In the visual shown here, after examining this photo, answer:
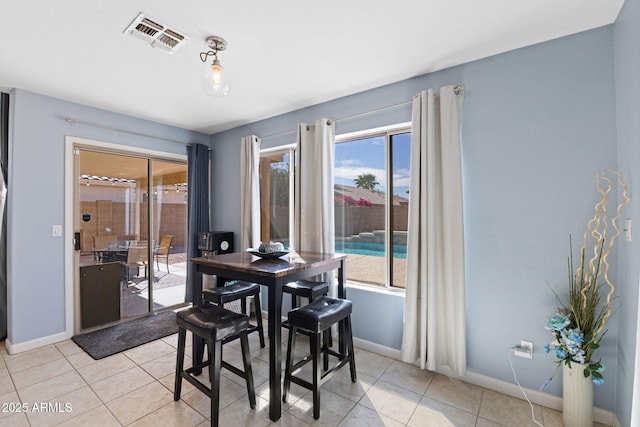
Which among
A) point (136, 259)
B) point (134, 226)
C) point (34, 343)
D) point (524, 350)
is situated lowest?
point (34, 343)

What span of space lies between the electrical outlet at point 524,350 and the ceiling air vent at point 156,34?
10.2 ft

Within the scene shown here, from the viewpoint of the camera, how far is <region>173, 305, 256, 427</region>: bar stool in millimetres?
1716

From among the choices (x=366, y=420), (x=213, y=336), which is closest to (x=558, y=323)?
(x=366, y=420)

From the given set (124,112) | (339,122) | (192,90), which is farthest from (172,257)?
(339,122)

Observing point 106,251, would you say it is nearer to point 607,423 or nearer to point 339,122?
point 339,122

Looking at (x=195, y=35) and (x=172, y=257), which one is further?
(x=172, y=257)

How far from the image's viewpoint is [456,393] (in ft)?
6.89

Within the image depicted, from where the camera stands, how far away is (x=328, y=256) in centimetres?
257

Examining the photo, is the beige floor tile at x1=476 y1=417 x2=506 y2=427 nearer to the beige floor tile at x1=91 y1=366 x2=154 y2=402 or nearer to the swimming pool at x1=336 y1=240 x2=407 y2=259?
the swimming pool at x1=336 y1=240 x2=407 y2=259

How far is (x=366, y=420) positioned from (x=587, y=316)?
4.88 feet

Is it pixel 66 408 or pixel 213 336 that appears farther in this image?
pixel 66 408

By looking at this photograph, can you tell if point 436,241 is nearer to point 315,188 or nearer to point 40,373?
point 315,188

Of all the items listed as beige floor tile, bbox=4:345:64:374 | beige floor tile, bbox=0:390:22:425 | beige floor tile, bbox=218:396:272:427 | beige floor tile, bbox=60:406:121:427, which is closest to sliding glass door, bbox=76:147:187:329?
beige floor tile, bbox=4:345:64:374

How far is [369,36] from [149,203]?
332 cm
